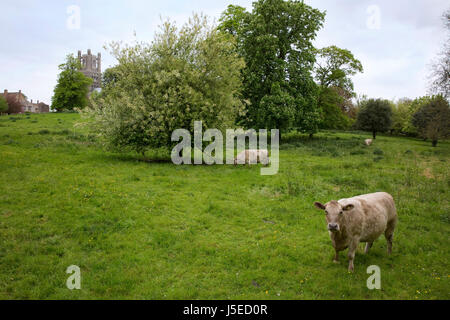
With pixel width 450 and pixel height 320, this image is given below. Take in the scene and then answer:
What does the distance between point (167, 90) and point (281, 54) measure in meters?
19.7

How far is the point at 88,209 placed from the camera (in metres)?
11.0

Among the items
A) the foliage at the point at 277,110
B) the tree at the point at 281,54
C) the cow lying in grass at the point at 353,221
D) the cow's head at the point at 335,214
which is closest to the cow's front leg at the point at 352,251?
the cow lying in grass at the point at 353,221

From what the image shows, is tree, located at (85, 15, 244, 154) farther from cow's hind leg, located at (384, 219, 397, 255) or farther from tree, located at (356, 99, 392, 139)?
tree, located at (356, 99, 392, 139)

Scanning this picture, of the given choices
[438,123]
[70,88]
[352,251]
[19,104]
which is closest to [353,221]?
[352,251]

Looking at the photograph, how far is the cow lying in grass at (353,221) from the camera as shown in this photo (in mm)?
7513

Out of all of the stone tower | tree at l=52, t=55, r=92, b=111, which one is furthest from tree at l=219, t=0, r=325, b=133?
the stone tower

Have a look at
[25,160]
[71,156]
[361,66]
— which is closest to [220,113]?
[71,156]

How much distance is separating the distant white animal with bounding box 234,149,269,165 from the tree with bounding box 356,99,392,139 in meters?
28.5

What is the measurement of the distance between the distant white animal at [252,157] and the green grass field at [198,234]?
2.84 meters

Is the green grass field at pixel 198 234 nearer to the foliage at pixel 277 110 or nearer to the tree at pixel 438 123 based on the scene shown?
the foliage at pixel 277 110

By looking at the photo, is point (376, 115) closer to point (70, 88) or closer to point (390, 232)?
point (390, 232)

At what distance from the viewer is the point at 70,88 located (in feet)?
203

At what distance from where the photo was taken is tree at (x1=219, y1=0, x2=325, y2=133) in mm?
31328
